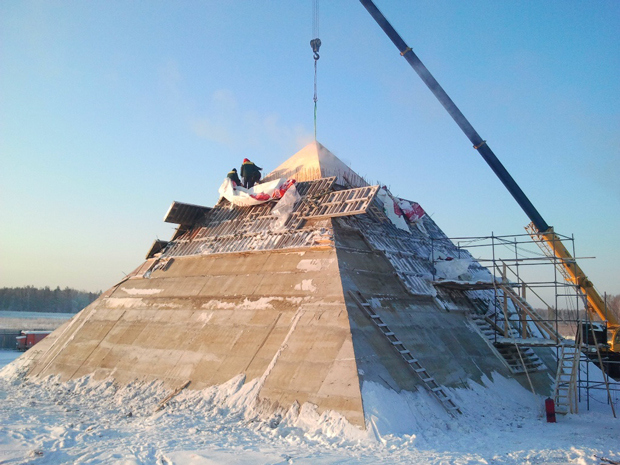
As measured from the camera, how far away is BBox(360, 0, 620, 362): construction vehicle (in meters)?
21.1

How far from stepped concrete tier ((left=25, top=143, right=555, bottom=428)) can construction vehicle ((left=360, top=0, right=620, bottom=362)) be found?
3340mm

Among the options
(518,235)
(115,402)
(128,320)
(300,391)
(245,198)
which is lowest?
(115,402)

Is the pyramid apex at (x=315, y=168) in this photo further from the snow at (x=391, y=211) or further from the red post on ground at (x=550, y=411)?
the red post on ground at (x=550, y=411)

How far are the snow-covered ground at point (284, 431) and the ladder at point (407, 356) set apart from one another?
433mm

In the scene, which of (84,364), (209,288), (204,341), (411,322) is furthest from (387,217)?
(84,364)

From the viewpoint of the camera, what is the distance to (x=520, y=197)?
23516 millimetres

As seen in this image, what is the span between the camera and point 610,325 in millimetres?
21297

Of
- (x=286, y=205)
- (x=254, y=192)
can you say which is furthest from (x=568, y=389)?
(x=254, y=192)

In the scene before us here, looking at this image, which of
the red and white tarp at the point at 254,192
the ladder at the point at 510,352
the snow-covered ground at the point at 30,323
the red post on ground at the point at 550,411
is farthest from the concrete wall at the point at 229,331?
the snow-covered ground at the point at 30,323

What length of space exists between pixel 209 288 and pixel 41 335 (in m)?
24.3

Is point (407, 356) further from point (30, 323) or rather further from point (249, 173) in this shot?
point (30, 323)

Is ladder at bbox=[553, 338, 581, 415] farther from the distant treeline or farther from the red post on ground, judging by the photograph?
the distant treeline

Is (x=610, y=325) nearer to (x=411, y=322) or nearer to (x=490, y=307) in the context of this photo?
(x=490, y=307)

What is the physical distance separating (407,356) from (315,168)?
10.1 meters
